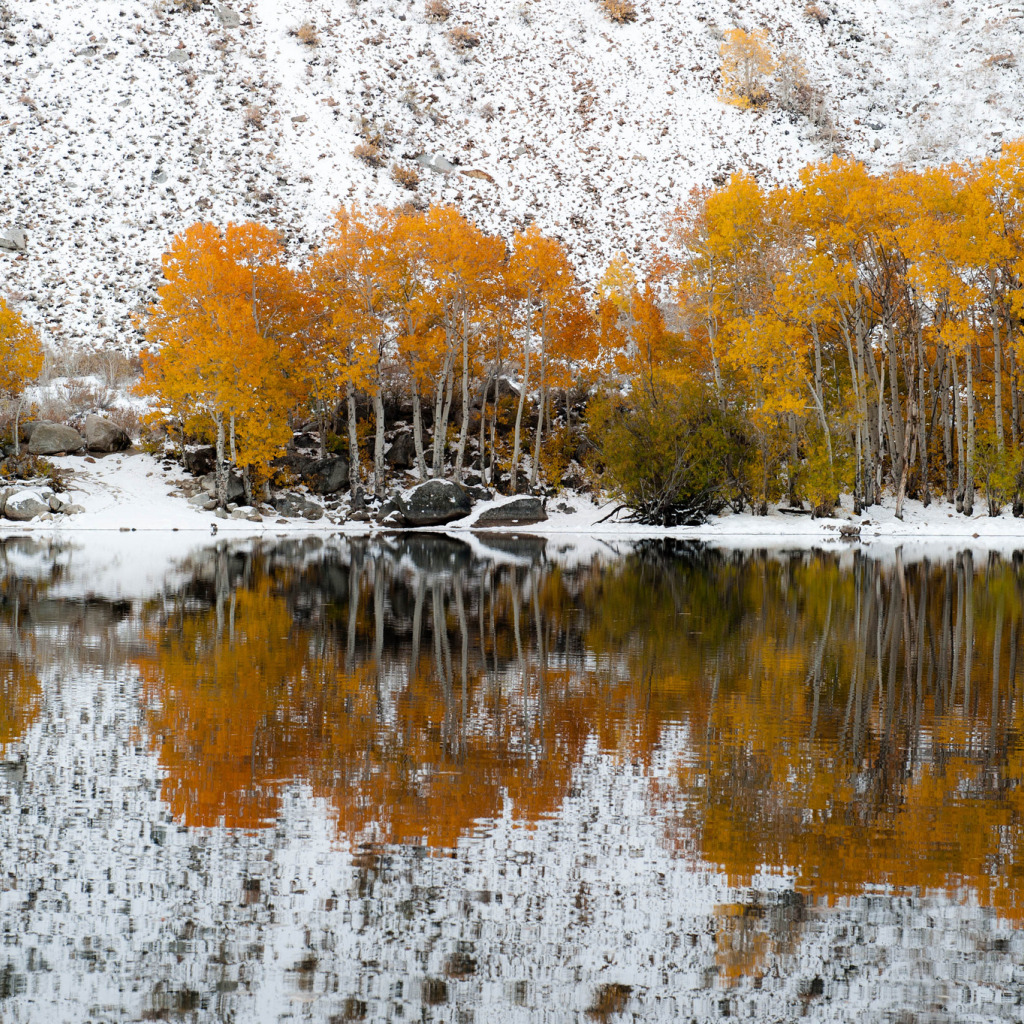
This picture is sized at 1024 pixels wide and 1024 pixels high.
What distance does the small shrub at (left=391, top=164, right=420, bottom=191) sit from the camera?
68.7m

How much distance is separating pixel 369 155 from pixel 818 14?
4538 cm

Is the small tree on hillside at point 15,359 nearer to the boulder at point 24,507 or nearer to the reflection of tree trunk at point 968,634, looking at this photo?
the boulder at point 24,507

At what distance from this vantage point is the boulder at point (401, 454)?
155 ft

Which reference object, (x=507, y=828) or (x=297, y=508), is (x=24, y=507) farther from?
(x=507, y=828)

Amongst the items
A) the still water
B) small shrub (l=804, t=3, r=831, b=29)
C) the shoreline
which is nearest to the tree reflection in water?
the still water

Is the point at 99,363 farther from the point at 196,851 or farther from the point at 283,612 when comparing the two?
the point at 196,851

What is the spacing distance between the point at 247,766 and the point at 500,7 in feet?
308

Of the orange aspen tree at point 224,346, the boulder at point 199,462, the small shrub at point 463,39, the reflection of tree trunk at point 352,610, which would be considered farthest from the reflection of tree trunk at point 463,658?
the small shrub at point 463,39

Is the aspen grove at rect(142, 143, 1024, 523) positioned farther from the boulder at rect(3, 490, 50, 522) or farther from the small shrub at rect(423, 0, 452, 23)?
the small shrub at rect(423, 0, 452, 23)

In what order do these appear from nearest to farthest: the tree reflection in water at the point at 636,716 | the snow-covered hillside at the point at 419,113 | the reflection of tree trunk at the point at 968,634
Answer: the tree reflection in water at the point at 636,716 < the reflection of tree trunk at the point at 968,634 < the snow-covered hillside at the point at 419,113

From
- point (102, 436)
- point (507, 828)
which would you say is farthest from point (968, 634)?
point (102, 436)

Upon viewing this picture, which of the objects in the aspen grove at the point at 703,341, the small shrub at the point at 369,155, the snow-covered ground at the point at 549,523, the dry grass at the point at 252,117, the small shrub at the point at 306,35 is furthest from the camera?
the small shrub at the point at 306,35

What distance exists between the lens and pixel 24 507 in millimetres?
38438

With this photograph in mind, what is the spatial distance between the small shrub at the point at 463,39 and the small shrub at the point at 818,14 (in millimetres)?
28606
